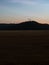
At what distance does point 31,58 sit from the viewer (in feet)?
29.2

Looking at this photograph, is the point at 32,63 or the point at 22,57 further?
the point at 22,57

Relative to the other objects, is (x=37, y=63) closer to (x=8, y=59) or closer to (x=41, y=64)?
(x=41, y=64)

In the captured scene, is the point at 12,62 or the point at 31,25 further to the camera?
the point at 31,25

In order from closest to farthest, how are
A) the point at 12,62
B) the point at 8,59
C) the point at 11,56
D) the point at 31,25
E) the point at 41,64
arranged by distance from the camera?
the point at 41,64 < the point at 12,62 < the point at 8,59 < the point at 11,56 < the point at 31,25

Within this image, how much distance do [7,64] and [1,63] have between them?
0.64ft

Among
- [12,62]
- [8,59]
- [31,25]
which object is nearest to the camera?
[12,62]

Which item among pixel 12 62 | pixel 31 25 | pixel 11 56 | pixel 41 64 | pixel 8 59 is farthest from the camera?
pixel 31 25

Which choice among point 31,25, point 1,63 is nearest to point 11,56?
point 1,63

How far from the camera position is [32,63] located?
789cm

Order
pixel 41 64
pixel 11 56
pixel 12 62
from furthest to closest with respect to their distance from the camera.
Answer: pixel 11 56 → pixel 12 62 → pixel 41 64

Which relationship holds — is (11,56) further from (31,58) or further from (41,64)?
(41,64)

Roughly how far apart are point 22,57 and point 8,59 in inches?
25.2

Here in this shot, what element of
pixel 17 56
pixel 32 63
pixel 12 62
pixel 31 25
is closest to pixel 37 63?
pixel 32 63

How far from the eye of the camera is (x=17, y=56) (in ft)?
30.7
